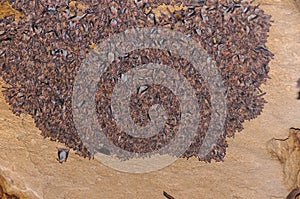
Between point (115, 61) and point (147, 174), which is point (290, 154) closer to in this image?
point (147, 174)

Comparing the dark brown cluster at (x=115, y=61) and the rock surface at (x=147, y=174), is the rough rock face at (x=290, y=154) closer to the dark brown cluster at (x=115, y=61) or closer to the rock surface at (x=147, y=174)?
the rock surface at (x=147, y=174)

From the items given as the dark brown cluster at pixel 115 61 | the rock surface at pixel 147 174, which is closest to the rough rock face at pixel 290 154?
the rock surface at pixel 147 174

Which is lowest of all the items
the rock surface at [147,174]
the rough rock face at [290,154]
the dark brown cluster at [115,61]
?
the rock surface at [147,174]

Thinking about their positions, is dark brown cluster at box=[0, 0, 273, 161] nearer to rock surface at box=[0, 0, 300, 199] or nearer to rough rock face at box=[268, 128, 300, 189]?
rock surface at box=[0, 0, 300, 199]

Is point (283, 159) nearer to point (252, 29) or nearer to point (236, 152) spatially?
point (236, 152)

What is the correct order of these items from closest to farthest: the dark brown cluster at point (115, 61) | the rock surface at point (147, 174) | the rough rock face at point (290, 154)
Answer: the rock surface at point (147, 174), the rough rock face at point (290, 154), the dark brown cluster at point (115, 61)

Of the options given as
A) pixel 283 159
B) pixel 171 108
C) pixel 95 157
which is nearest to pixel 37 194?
pixel 95 157

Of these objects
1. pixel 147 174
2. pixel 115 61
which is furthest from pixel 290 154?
pixel 115 61
